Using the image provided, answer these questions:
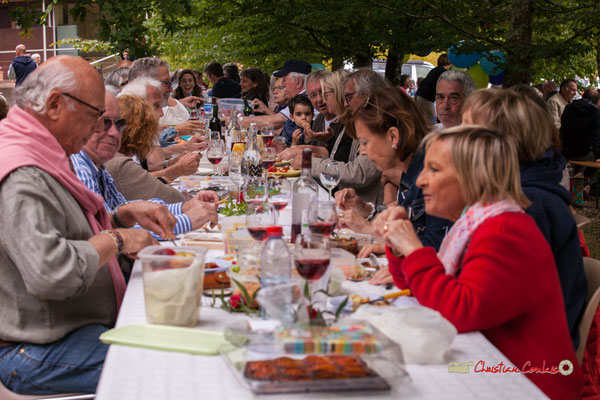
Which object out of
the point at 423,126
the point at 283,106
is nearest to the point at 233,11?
the point at 283,106

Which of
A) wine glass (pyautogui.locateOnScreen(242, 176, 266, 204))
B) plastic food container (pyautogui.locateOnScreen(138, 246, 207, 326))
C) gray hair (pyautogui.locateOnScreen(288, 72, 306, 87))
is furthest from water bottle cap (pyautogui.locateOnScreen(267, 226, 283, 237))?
gray hair (pyautogui.locateOnScreen(288, 72, 306, 87))

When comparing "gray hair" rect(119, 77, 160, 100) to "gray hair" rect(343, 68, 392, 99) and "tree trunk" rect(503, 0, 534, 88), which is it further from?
"tree trunk" rect(503, 0, 534, 88)

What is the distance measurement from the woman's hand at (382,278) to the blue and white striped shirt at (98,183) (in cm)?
106

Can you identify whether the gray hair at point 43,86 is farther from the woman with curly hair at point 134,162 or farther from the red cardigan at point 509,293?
the woman with curly hair at point 134,162

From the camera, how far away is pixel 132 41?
7.70 metres

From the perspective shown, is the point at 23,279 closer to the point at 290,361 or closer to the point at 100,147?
the point at 290,361

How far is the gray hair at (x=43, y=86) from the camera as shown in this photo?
2113 millimetres

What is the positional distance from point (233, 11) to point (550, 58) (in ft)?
15.1

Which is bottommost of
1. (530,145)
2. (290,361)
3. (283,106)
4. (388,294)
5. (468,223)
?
(283,106)

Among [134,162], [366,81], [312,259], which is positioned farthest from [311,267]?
[366,81]

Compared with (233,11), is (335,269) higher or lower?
lower

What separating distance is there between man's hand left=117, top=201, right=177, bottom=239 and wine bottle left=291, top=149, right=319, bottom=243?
0.51 m

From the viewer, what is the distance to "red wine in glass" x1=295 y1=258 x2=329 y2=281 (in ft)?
5.87

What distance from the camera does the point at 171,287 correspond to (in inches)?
67.3
